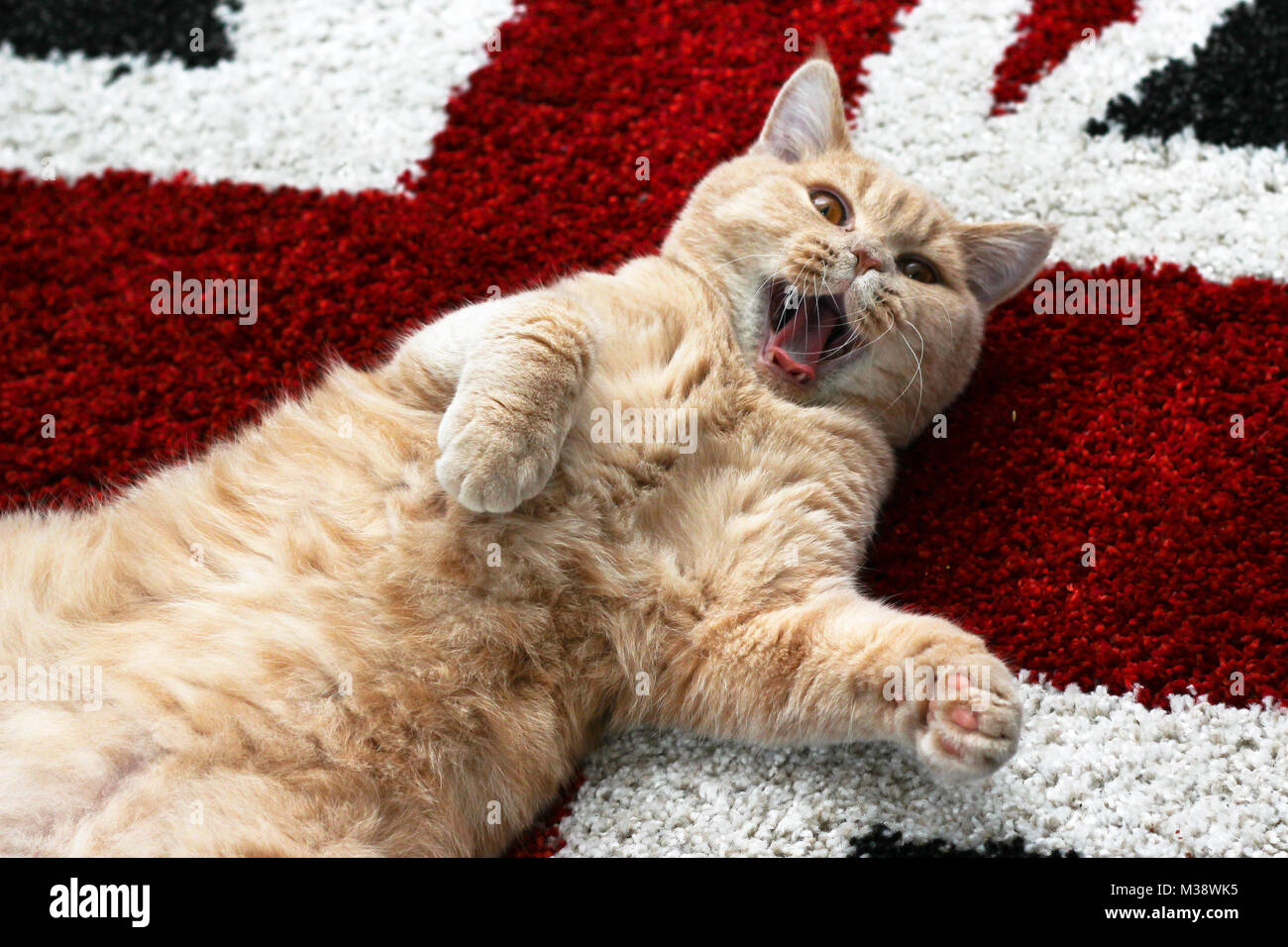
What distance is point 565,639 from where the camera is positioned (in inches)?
78.0

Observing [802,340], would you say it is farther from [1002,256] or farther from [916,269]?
[1002,256]

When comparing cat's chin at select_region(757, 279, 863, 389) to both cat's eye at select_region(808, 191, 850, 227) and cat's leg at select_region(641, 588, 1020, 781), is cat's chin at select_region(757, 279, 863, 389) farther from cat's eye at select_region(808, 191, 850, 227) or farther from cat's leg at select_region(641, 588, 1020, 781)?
cat's leg at select_region(641, 588, 1020, 781)

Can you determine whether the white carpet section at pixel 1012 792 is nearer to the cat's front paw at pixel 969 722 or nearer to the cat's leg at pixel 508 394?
the cat's front paw at pixel 969 722

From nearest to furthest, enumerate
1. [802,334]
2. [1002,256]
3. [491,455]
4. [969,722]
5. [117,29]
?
[969,722] < [491,455] < [802,334] < [1002,256] < [117,29]

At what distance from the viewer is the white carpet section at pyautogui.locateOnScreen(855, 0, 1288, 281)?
2535 millimetres

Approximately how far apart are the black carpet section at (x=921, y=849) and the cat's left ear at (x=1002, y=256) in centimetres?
123

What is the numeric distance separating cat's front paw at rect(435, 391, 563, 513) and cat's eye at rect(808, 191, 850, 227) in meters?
0.86

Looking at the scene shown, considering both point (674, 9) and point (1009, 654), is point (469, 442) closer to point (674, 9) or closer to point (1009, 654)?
point (1009, 654)

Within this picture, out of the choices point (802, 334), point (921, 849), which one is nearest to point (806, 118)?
point (802, 334)

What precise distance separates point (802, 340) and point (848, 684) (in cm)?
78

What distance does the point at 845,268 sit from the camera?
2227 millimetres

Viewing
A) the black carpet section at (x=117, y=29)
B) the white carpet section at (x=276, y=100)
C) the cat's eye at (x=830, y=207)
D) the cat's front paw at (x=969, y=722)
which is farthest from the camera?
the black carpet section at (x=117, y=29)

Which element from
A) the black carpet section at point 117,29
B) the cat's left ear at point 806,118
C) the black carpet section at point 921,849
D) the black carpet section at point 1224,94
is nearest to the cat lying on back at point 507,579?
the black carpet section at point 921,849

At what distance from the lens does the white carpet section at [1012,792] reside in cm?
184
